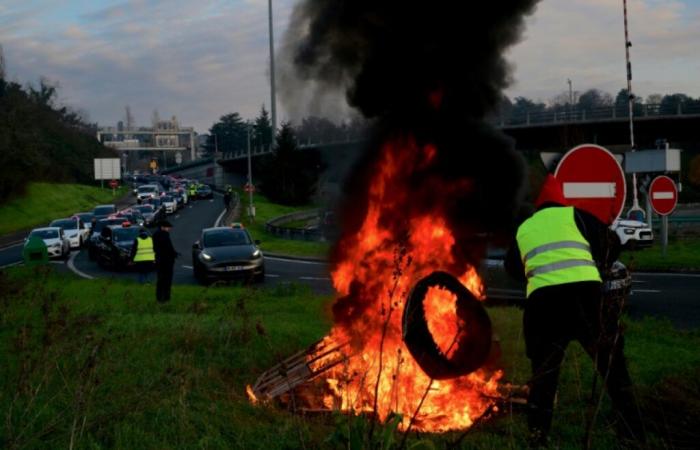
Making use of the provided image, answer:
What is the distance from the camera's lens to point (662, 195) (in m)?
A: 16.2

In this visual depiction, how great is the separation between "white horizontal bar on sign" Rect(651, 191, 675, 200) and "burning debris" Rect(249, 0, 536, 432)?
9.79 metres

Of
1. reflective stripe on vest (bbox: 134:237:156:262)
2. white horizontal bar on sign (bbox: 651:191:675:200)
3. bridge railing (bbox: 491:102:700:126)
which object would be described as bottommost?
reflective stripe on vest (bbox: 134:237:156:262)

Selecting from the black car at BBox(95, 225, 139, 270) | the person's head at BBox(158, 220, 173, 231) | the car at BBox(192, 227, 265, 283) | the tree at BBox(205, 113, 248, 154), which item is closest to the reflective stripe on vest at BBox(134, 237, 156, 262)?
the car at BBox(192, 227, 265, 283)

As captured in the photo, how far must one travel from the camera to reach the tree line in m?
58.2

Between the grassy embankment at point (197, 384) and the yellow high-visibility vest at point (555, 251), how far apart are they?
0.73 meters

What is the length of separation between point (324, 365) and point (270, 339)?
2.50 m

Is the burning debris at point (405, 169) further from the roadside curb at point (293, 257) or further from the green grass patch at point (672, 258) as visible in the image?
the roadside curb at point (293, 257)

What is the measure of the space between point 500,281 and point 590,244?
25.5ft

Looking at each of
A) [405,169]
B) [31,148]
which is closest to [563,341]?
[405,169]

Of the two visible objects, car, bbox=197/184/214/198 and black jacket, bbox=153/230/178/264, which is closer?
black jacket, bbox=153/230/178/264

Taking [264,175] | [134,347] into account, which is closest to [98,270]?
[134,347]

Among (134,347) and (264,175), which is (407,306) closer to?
(134,347)

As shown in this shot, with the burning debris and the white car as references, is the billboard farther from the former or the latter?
the burning debris

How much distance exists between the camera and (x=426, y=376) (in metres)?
6.10
